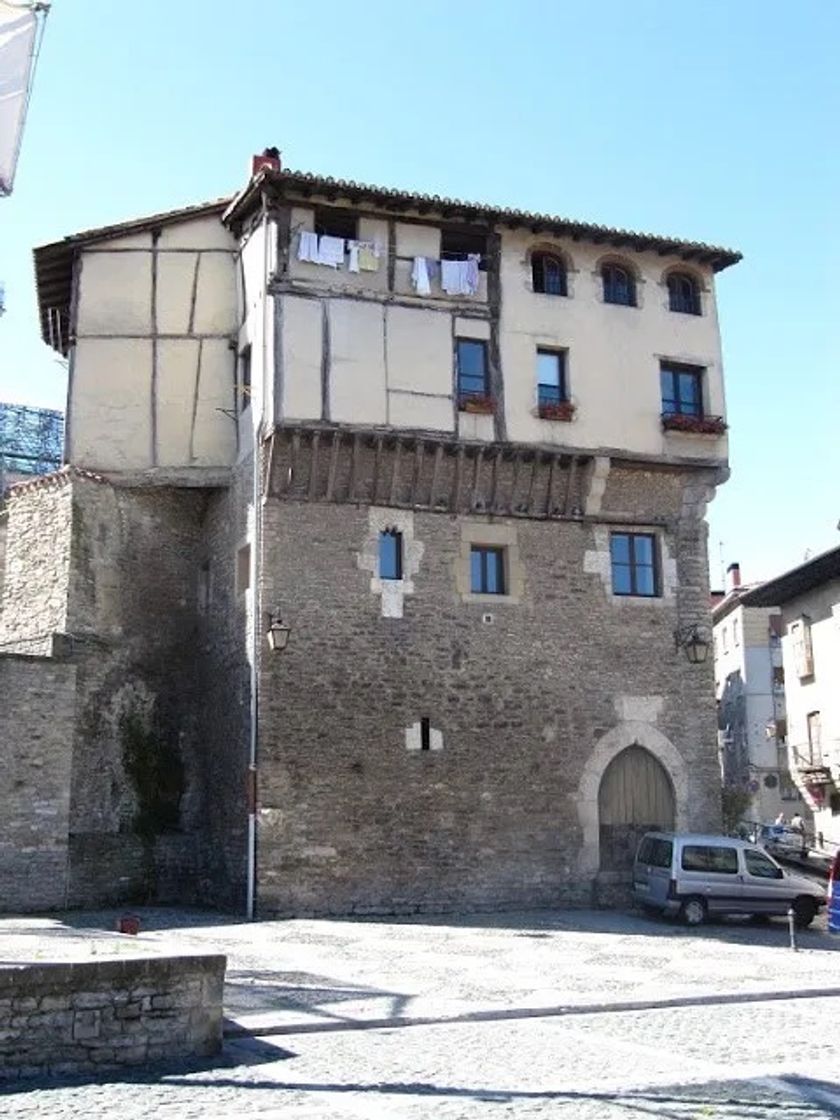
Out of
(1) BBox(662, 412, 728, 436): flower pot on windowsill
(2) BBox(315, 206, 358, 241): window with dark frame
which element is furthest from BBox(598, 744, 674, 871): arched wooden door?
(2) BBox(315, 206, 358, 241): window with dark frame

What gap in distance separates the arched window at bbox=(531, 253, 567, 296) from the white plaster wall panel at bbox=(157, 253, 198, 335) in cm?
581

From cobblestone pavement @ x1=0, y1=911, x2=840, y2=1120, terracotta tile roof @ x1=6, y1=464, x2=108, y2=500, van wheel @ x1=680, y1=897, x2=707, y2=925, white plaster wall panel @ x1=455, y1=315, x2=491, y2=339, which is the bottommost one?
cobblestone pavement @ x1=0, y1=911, x2=840, y2=1120

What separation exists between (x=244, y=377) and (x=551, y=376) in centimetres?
512

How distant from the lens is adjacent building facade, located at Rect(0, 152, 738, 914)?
18.1 metres

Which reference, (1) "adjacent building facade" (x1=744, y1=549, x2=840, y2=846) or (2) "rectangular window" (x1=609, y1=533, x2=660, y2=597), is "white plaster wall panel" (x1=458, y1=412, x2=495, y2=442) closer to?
(2) "rectangular window" (x1=609, y1=533, x2=660, y2=597)

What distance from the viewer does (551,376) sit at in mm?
20047

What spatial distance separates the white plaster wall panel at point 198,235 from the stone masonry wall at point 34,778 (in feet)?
24.4

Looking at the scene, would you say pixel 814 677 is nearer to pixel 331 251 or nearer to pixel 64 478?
pixel 331 251

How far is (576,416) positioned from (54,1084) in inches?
559

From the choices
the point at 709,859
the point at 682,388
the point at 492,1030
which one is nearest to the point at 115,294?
the point at 682,388

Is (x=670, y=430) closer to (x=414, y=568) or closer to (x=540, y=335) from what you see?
(x=540, y=335)

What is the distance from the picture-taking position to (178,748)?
65.9 ft

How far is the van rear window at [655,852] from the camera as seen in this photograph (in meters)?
17.4

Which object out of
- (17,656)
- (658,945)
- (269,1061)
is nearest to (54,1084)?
(269,1061)
